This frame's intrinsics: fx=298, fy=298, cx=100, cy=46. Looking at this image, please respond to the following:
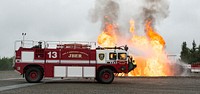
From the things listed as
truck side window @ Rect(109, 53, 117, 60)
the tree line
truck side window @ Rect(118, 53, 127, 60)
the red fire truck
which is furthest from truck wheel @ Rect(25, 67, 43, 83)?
the tree line

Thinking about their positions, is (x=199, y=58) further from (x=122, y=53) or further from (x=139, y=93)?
(x=139, y=93)

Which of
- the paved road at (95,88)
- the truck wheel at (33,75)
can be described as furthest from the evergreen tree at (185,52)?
the truck wheel at (33,75)

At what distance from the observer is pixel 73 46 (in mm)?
25672

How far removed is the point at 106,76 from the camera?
25078 mm

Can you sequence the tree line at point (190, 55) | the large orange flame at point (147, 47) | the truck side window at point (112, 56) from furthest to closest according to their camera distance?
1. the tree line at point (190, 55)
2. the large orange flame at point (147, 47)
3. the truck side window at point (112, 56)

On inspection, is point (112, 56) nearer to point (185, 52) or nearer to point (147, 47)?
point (147, 47)

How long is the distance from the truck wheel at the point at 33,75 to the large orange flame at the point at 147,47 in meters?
13.9

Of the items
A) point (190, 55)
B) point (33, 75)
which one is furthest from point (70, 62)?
point (190, 55)

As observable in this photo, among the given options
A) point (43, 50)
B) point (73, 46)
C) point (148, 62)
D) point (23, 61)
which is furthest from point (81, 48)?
point (148, 62)

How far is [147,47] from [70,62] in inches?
627

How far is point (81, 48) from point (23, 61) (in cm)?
494

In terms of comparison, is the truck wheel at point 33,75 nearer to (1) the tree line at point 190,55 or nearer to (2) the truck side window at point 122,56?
(2) the truck side window at point 122,56

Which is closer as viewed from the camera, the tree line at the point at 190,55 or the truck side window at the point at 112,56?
the truck side window at the point at 112,56

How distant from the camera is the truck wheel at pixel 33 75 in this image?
80.7 feet
